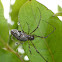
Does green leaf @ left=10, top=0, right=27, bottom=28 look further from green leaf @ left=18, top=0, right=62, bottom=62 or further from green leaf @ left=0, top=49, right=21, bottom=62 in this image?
green leaf @ left=0, top=49, right=21, bottom=62

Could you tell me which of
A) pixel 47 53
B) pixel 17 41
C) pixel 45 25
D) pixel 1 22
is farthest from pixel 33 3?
pixel 17 41

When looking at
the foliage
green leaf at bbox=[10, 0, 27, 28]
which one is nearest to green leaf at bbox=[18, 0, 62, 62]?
the foliage

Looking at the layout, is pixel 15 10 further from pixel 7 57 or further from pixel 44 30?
pixel 7 57

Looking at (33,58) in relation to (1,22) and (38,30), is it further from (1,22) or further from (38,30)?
(1,22)

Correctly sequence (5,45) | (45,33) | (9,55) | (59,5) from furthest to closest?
(59,5), (5,45), (45,33), (9,55)

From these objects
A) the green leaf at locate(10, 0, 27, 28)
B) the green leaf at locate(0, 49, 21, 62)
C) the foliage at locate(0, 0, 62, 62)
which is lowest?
the green leaf at locate(0, 49, 21, 62)

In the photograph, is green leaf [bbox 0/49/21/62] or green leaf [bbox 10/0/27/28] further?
green leaf [bbox 10/0/27/28]

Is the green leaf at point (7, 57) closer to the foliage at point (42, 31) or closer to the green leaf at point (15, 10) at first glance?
the foliage at point (42, 31)

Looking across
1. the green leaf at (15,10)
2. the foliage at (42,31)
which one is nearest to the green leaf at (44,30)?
the foliage at (42,31)
